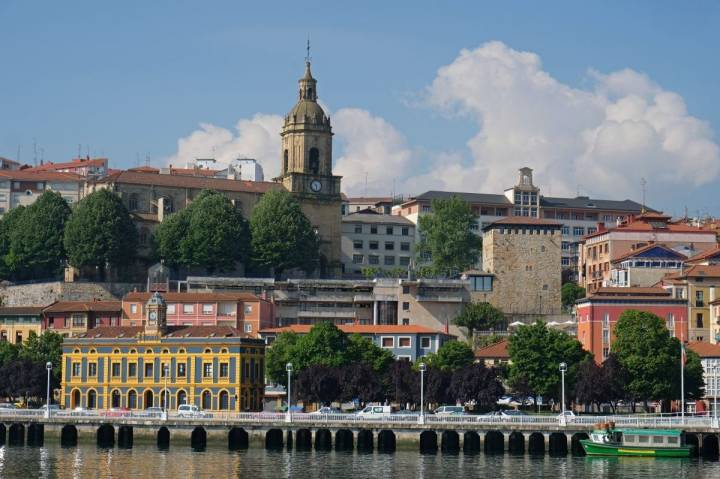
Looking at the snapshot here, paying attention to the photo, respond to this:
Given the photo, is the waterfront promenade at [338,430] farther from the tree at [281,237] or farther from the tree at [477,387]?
the tree at [281,237]

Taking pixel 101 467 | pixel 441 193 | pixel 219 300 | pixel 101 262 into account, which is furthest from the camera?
pixel 441 193

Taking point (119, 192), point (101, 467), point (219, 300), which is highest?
point (119, 192)

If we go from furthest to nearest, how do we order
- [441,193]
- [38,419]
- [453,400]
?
[441,193], [453,400], [38,419]

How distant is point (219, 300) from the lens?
140625 millimetres

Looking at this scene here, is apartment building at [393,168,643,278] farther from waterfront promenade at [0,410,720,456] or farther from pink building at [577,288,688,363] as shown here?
waterfront promenade at [0,410,720,456]

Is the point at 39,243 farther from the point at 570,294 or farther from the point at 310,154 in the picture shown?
the point at 570,294

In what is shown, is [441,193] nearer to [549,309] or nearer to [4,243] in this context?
[549,309]

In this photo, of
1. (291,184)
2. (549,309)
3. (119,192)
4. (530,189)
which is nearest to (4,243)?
(119,192)

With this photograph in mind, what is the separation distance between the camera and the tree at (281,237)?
157 metres

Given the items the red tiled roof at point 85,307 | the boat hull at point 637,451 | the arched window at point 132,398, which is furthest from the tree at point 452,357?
the red tiled roof at point 85,307

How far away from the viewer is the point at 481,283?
511 ft

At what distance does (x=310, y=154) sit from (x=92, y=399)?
61343mm

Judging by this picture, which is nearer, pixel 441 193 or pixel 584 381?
pixel 584 381

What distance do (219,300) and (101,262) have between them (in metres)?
17.8
